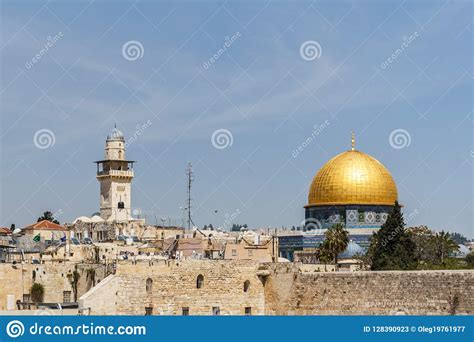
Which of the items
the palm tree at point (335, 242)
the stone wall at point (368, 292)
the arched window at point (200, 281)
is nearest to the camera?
the stone wall at point (368, 292)

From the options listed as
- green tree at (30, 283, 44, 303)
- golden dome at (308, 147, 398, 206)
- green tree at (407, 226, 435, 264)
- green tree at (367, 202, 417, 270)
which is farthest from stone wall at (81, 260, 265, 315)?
golden dome at (308, 147, 398, 206)

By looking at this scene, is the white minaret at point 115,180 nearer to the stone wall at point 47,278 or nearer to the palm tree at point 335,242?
the palm tree at point 335,242

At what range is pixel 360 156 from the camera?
6106 centimetres

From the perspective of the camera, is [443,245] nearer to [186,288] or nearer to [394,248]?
[394,248]

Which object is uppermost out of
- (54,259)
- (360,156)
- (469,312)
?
(360,156)

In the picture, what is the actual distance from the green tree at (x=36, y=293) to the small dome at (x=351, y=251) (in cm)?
2226

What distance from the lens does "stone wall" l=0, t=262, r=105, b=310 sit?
33.7 metres

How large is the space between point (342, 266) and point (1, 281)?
20011mm

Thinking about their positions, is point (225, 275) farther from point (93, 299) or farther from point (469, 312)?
point (469, 312)

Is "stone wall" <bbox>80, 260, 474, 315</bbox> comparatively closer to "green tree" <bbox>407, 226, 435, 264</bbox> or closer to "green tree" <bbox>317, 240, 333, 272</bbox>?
"green tree" <bbox>317, 240, 333, 272</bbox>

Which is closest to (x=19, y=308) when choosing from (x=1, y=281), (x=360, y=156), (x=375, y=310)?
(x=1, y=281)

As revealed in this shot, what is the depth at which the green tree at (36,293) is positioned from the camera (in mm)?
33969

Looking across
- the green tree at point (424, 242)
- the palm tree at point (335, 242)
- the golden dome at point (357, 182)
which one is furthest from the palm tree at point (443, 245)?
the golden dome at point (357, 182)

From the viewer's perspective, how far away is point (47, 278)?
34.6 metres
